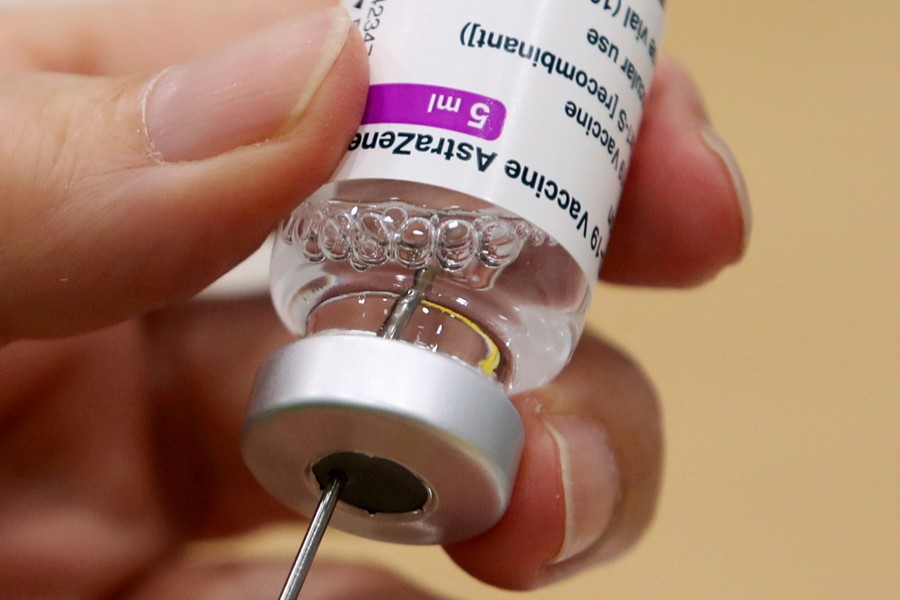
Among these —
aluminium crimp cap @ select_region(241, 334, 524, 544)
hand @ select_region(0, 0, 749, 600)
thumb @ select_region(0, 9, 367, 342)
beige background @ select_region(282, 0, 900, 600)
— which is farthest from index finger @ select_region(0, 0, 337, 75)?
beige background @ select_region(282, 0, 900, 600)

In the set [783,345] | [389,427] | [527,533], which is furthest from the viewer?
[783,345]

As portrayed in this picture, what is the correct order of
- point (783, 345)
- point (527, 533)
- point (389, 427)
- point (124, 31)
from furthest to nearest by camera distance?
point (783, 345)
point (124, 31)
point (527, 533)
point (389, 427)

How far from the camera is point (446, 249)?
417 mm

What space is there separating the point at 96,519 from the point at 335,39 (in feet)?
1.22

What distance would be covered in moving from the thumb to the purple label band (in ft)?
0.08

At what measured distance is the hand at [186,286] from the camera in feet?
1.29

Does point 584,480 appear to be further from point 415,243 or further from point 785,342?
point 785,342

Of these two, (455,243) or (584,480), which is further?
(584,480)

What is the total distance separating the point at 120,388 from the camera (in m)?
0.63

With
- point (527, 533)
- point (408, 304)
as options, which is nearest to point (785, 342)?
point (527, 533)

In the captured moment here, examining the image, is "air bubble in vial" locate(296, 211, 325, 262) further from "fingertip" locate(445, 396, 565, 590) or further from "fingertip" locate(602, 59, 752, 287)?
"fingertip" locate(602, 59, 752, 287)

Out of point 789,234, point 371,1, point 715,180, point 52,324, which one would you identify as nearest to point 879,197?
point 789,234

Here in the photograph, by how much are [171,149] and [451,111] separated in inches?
4.7

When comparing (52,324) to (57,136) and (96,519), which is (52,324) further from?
(96,519)
